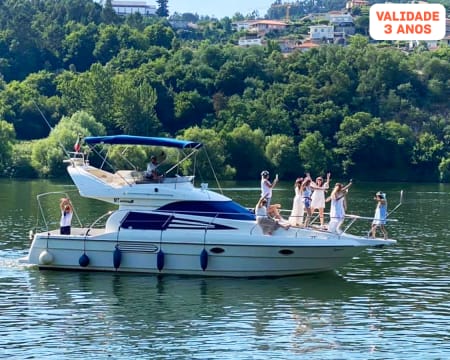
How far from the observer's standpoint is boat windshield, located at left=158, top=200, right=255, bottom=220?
4091 cm

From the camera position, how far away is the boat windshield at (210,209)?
4091 cm

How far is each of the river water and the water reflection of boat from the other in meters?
0.48

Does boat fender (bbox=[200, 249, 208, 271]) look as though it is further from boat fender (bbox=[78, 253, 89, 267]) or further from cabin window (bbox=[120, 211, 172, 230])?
boat fender (bbox=[78, 253, 89, 267])

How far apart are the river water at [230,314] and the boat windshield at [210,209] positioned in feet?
7.65

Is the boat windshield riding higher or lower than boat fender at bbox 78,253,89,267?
higher

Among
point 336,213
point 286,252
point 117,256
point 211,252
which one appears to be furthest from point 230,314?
point 336,213

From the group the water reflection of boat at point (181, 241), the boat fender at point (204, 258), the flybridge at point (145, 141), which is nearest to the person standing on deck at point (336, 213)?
the water reflection of boat at point (181, 241)

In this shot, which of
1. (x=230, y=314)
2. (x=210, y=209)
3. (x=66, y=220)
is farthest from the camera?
(x=66, y=220)

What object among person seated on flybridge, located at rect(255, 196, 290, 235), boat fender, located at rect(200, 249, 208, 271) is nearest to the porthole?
person seated on flybridge, located at rect(255, 196, 290, 235)

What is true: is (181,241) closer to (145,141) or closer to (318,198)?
(145,141)

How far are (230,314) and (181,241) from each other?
596 centimetres

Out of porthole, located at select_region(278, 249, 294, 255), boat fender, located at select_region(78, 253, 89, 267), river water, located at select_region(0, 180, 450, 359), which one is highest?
porthole, located at select_region(278, 249, 294, 255)

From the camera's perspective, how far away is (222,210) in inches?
1614

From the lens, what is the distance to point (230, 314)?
35281 mm
